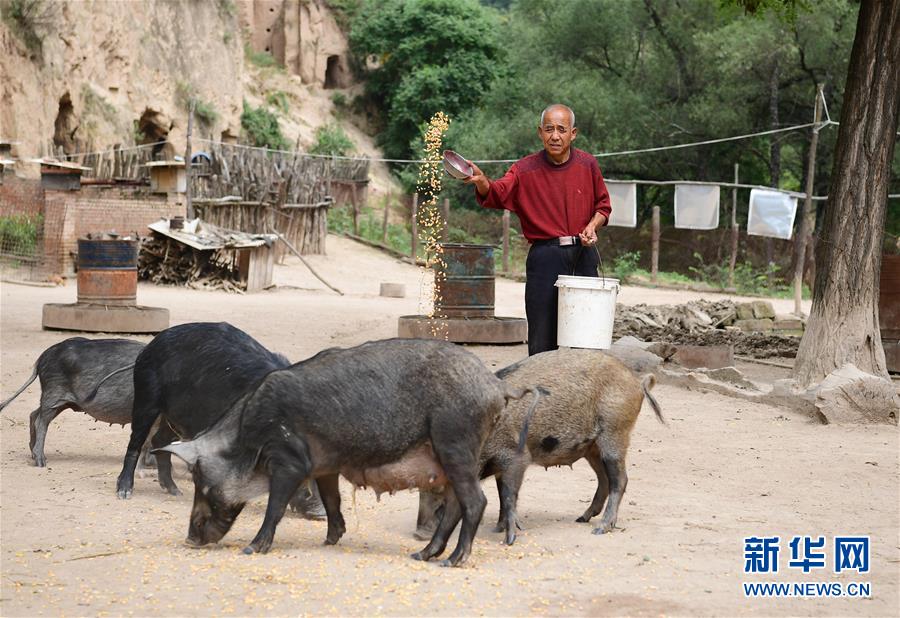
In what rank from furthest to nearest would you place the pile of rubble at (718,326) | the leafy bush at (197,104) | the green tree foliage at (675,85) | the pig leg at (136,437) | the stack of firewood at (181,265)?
the leafy bush at (197,104) < the green tree foliage at (675,85) < the stack of firewood at (181,265) < the pile of rubble at (718,326) < the pig leg at (136,437)

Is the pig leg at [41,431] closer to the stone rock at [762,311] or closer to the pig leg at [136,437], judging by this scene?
the pig leg at [136,437]

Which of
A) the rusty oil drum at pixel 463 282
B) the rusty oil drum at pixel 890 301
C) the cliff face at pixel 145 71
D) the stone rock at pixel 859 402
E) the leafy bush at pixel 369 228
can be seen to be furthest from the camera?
the leafy bush at pixel 369 228

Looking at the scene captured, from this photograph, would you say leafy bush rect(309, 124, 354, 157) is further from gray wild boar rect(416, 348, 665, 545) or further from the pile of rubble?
gray wild boar rect(416, 348, 665, 545)

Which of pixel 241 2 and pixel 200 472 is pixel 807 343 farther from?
pixel 241 2

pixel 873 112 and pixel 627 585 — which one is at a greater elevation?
pixel 873 112

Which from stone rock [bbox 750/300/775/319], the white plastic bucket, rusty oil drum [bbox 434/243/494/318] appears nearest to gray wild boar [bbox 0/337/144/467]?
the white plastic bucket

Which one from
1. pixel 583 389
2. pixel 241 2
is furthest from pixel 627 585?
pixel 241 2

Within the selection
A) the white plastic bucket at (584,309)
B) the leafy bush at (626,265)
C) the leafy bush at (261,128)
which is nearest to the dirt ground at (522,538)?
the white plastic bucket at (584,309)

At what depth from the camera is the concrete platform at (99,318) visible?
549 inches

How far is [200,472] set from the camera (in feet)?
17.3

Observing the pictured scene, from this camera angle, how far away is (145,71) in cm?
3459

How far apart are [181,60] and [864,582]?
1363 inches

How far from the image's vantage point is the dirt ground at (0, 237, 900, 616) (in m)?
4.56

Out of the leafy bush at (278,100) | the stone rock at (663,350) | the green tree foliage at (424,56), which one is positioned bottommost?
the stone rock at (663,350)
